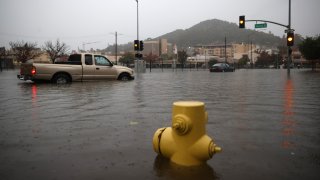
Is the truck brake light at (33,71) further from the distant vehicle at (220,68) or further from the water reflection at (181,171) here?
the distant vehicle at (220,68)

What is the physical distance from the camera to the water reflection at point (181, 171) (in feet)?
11.5

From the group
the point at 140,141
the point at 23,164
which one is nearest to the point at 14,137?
the point at 23,164

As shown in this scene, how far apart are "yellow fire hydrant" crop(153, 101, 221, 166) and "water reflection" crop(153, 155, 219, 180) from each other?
82 mm

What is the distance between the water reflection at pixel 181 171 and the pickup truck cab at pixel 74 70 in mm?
15293

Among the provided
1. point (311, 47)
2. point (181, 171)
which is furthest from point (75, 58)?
point (311, 47)

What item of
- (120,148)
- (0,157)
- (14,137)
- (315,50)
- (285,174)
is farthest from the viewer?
(315,50)

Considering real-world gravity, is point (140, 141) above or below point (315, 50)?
below

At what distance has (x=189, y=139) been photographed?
12.7 ft

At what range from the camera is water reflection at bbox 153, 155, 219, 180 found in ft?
11.5

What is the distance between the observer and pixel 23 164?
13.1 ft

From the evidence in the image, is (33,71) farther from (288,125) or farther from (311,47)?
(311,47)

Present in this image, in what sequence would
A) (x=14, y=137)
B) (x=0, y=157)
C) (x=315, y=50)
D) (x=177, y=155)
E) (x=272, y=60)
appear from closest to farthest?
(x=177, y=155) → (x=0, y=157) → (x=14, y=137) → (x=315, y=50) → (x=272, y=60)

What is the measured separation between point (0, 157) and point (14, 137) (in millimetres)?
1150

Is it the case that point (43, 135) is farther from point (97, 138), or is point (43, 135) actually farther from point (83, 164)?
point (83, 164)
